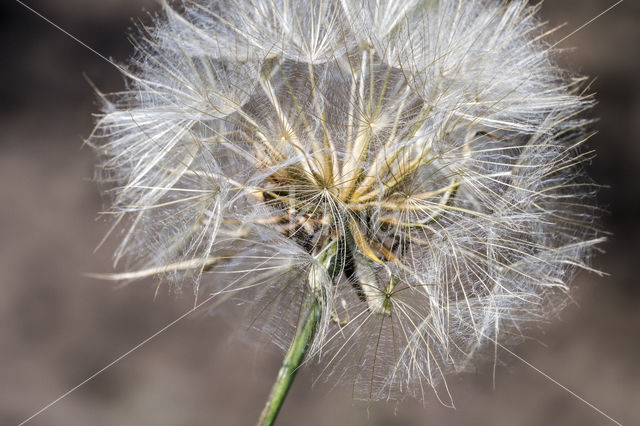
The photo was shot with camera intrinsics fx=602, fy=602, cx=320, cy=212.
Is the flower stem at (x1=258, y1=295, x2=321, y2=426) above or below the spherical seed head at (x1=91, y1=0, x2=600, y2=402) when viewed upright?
below

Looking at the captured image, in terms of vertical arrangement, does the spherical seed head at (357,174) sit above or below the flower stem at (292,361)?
above

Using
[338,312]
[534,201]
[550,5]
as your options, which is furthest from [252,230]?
[550,5]

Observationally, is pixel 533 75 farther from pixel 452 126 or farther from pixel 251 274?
pixel 251 274

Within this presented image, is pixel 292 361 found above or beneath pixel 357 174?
beneath
